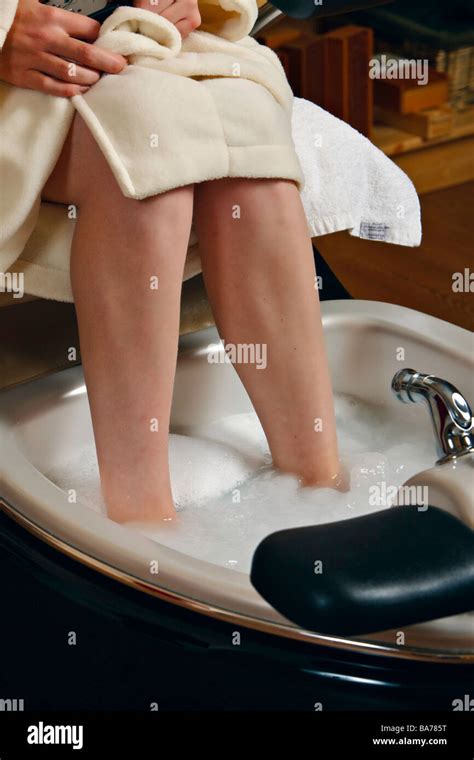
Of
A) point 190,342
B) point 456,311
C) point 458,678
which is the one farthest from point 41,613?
point 456,311

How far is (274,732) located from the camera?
0.76 metres

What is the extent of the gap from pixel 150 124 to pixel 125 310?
15cm

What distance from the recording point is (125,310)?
2.97 feet

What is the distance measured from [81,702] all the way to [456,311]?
1.20m

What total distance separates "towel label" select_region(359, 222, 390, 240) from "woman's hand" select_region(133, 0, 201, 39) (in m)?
0.36

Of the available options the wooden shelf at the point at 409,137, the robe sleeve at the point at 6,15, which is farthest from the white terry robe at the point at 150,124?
the wooden shelf at the point at 409,137

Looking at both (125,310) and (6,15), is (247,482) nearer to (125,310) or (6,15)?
(125,310)

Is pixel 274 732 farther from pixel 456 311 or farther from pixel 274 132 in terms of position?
pixel 456 311

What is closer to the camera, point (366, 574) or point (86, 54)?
point (366, 574)

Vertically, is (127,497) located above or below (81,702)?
above

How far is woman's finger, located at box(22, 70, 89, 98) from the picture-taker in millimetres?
907

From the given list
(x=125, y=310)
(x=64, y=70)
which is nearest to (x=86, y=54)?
(x=64, y=70)

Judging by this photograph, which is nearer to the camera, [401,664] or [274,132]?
[401,664]

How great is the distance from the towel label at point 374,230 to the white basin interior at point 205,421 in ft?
0.30
